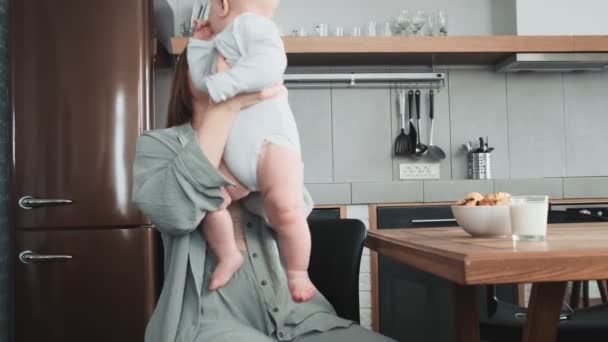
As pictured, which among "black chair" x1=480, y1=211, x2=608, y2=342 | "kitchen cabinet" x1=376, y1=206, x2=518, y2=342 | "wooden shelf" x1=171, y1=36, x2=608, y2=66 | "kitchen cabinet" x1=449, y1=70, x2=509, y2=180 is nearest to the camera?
"black chair" x1=480, y1=211, x2=608, y2=342

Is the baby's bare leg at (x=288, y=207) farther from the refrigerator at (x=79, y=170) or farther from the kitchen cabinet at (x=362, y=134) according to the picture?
the kitchen cabinet at (x=362, y=134)

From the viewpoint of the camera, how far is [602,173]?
319cm

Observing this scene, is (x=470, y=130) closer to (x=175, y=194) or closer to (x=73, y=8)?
(x=73, y=8)

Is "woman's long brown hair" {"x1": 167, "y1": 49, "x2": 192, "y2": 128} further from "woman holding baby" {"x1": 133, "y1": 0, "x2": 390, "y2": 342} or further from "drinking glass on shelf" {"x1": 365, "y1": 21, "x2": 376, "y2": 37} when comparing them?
"drinking glass on shelf" {"x1": 365, "y1": 21, "x2": 376, "y2": 37}

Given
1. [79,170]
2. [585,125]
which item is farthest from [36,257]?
[585,125]

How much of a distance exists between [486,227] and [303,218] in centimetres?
34

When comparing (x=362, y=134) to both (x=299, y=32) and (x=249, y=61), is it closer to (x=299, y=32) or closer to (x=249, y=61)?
(x=299, y=32)

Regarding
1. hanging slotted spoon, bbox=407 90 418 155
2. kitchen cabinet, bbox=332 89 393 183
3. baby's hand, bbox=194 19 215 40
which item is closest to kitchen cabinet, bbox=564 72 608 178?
hanging slotted spoon, bbox=407 90 418 155

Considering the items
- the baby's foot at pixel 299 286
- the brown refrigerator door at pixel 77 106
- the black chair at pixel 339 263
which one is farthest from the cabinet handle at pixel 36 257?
the baby's foot at pixel 299 286

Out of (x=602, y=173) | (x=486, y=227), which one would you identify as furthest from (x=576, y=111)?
(x=486, y=227)

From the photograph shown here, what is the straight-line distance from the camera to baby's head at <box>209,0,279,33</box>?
3.05 feet

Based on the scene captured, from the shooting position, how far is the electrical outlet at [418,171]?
3.10 metres

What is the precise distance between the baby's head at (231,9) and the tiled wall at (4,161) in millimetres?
1864

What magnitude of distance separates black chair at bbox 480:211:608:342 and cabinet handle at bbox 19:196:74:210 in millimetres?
1507
